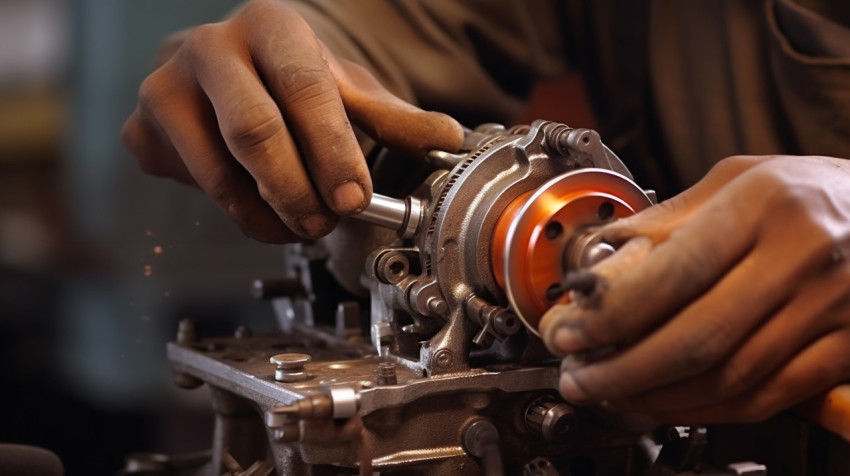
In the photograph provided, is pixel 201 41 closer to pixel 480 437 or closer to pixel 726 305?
pixel 480 437

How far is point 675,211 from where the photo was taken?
727 mm

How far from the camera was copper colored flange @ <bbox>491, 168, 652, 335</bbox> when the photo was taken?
792mm

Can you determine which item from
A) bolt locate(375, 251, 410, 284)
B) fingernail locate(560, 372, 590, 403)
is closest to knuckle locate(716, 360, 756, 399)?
fingernail locate(560, 372, 590, 403)

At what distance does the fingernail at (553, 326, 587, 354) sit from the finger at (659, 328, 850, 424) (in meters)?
0.13

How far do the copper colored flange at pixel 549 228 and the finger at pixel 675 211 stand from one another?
0.06 m

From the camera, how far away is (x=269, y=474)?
0.86 m

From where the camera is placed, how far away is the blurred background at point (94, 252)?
1.57 meters

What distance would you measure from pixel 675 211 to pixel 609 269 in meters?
0.09

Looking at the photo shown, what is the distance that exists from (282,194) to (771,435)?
1.75 feet

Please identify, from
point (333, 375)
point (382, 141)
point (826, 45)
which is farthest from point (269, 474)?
point (826, 45)

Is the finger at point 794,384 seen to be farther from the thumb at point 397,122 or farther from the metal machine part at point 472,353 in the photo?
the thumb at point 397,122

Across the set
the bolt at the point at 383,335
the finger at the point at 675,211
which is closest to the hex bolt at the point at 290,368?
the bolt at the point at 383,335

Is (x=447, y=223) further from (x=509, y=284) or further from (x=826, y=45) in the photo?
(x=826, y=45)

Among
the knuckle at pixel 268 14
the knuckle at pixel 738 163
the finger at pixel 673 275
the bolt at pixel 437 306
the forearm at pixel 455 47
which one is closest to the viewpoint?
the finger at pixel 673 275
